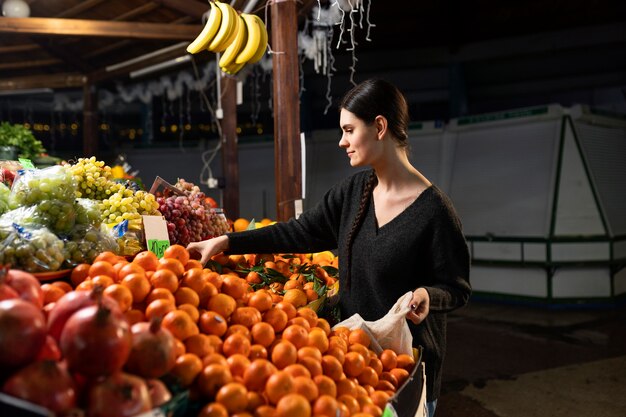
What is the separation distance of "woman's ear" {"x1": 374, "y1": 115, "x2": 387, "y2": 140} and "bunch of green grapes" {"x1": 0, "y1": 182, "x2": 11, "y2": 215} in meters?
1.32

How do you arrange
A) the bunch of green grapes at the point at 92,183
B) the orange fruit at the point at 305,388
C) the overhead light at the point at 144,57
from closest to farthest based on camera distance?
the orange fruit at the point at 305,388 → the bunch of green grapes at the point at 92,183 → the overhead light at the point at 144,57

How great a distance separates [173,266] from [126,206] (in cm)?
68

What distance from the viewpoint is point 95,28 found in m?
5.11

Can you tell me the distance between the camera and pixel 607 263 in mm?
7062

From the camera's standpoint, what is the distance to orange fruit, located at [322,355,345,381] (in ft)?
4.75

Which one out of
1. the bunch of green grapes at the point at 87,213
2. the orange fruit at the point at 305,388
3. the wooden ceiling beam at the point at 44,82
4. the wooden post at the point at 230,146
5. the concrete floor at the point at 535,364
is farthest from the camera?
the wooden ceiling beam at the point at 44,82

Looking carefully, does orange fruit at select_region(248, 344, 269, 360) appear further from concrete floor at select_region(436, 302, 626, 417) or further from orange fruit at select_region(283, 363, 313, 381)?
concrete floor at select_region(436, 302, 626, 417)

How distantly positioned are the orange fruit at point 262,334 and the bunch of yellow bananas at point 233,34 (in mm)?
2422

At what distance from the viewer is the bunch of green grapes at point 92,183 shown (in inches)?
88.6

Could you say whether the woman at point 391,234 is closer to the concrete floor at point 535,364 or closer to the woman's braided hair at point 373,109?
the woman's braided hair at point 373,109

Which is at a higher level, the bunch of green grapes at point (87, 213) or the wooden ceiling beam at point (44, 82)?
the wooden ceiling beam at point (44, 82)

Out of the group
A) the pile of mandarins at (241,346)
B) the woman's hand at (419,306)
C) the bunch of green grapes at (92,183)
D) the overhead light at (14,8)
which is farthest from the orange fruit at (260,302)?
the overhead light at (14,8)

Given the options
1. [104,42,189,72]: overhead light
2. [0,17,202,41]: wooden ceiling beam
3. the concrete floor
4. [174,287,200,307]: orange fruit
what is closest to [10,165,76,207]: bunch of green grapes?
[174,287,200,307]: orange fruit

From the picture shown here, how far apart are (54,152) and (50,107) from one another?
1.21 m
